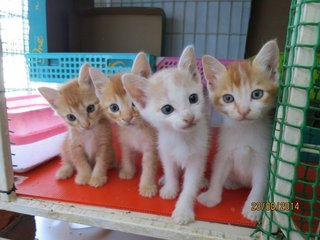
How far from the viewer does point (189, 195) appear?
0.71 metres

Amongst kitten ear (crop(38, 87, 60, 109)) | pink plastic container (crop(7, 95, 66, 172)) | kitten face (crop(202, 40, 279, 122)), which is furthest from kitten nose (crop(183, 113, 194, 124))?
pink plastic container (crop(7, 95, 66, 172))

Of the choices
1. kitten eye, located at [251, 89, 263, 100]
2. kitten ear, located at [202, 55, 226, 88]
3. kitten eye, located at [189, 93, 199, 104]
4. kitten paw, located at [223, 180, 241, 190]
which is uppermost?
kitten ear, located at [202, 55, 226, 88]

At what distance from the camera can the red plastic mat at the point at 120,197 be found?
69 cm

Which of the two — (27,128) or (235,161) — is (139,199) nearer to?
(235,161)

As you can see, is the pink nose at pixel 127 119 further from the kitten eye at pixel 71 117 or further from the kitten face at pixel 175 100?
the kitten eye at pixel 71 117

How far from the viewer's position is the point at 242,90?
2.21 ft

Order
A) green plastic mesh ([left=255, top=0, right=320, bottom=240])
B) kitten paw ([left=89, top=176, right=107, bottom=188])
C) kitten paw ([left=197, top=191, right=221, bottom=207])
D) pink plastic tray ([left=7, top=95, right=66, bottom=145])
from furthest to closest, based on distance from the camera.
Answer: pink plastic tray ([left=7, top=95, right=66, bottom=145]) < kitten paw ([left=89, top=176, right=107, bottom=188]) < kitten paw ([left=197, top=191, right=221, bottom=207]) < green plastic mesh ([left=255, top=0, right=320, bottom=240])

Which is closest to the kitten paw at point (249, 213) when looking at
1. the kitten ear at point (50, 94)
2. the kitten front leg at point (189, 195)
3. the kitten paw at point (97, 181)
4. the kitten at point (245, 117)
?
the kitten at point (245, 117)

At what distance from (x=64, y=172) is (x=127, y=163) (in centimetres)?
23

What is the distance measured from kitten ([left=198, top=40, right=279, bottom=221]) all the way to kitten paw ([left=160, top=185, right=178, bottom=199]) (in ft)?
0.25

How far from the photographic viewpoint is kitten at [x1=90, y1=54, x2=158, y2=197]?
78 centimetres

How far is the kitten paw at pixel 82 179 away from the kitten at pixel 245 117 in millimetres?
388

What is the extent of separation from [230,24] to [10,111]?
4.07 feet

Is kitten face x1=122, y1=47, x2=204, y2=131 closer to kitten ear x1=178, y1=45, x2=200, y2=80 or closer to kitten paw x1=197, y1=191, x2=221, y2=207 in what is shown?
kitten ear x1=178, y1=45, x2=200, y2=80
